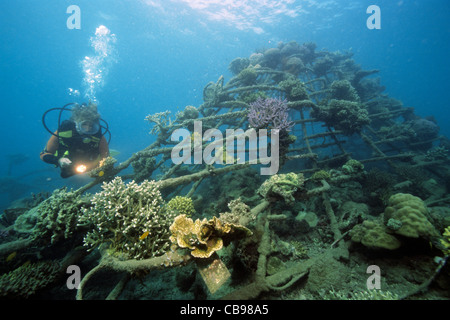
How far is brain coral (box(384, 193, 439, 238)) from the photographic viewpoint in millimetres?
3471

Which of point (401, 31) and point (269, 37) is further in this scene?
point (401, 31)

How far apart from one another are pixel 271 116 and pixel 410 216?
4.16 meters

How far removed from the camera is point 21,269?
370cm

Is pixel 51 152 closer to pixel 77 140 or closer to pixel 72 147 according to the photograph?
pixel 72 147

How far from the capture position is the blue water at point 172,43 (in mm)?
33375

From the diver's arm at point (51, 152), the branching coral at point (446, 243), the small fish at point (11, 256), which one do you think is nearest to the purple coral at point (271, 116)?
the branching coral at point (446, 243)

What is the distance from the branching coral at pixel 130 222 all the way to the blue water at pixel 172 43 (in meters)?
32.3

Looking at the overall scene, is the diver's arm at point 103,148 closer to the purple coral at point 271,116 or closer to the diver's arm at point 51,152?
the diver's arm at point 51,152

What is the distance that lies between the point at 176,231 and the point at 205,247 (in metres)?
0.58

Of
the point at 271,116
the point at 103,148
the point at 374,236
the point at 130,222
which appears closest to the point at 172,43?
the point at 103,148

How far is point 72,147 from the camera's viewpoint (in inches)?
271

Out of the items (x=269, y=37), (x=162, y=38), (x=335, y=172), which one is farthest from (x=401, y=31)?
(x=335, y=172)

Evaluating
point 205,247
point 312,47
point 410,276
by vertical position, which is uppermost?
point 312,47
